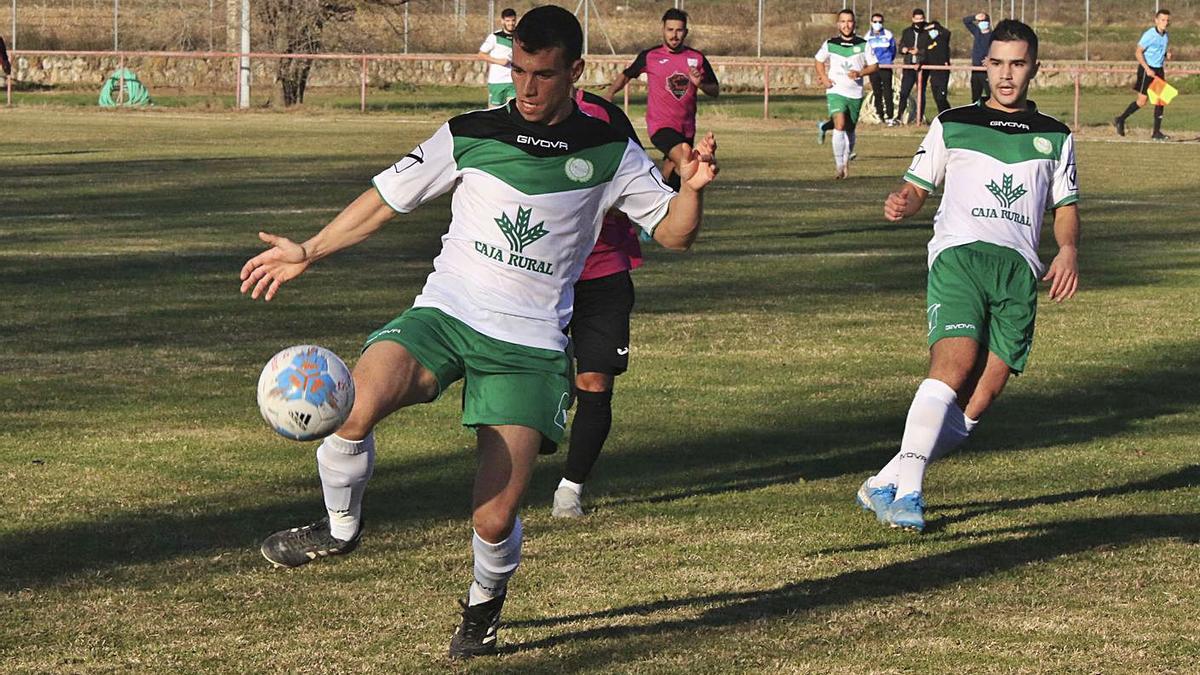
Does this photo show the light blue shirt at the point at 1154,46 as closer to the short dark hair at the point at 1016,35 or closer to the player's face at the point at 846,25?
the player's face at the point at 846,25

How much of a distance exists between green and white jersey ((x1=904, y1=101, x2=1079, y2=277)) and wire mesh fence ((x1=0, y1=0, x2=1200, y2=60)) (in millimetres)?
40604

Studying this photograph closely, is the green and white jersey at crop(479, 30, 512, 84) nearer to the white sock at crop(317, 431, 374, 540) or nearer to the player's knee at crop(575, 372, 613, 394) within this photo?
the player's knee at crop(575, 372, 613, 394)

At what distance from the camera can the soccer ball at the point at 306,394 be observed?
17.4ft

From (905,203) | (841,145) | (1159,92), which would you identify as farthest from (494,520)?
(1159,92)

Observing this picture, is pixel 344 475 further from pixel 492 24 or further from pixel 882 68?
pixel 492 24

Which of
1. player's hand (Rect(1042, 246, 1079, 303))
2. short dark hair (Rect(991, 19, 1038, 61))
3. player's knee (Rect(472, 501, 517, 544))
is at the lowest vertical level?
player's knee (Rect(472, 501, 517, 544))

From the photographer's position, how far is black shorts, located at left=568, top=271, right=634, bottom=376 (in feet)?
24.6

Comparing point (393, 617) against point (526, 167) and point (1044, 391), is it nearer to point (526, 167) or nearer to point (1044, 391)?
point (526, 167)

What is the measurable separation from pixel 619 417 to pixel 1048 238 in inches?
391

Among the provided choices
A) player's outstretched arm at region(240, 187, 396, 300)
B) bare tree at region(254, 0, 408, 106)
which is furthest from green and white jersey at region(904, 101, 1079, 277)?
bare tree at region(254, 0, 408, 106)

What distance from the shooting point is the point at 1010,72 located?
7.57m

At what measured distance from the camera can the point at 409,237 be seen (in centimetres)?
1798

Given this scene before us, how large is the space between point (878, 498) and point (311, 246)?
9.18 ft

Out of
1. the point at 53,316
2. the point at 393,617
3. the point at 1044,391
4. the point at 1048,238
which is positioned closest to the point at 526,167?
the point at 393,617
